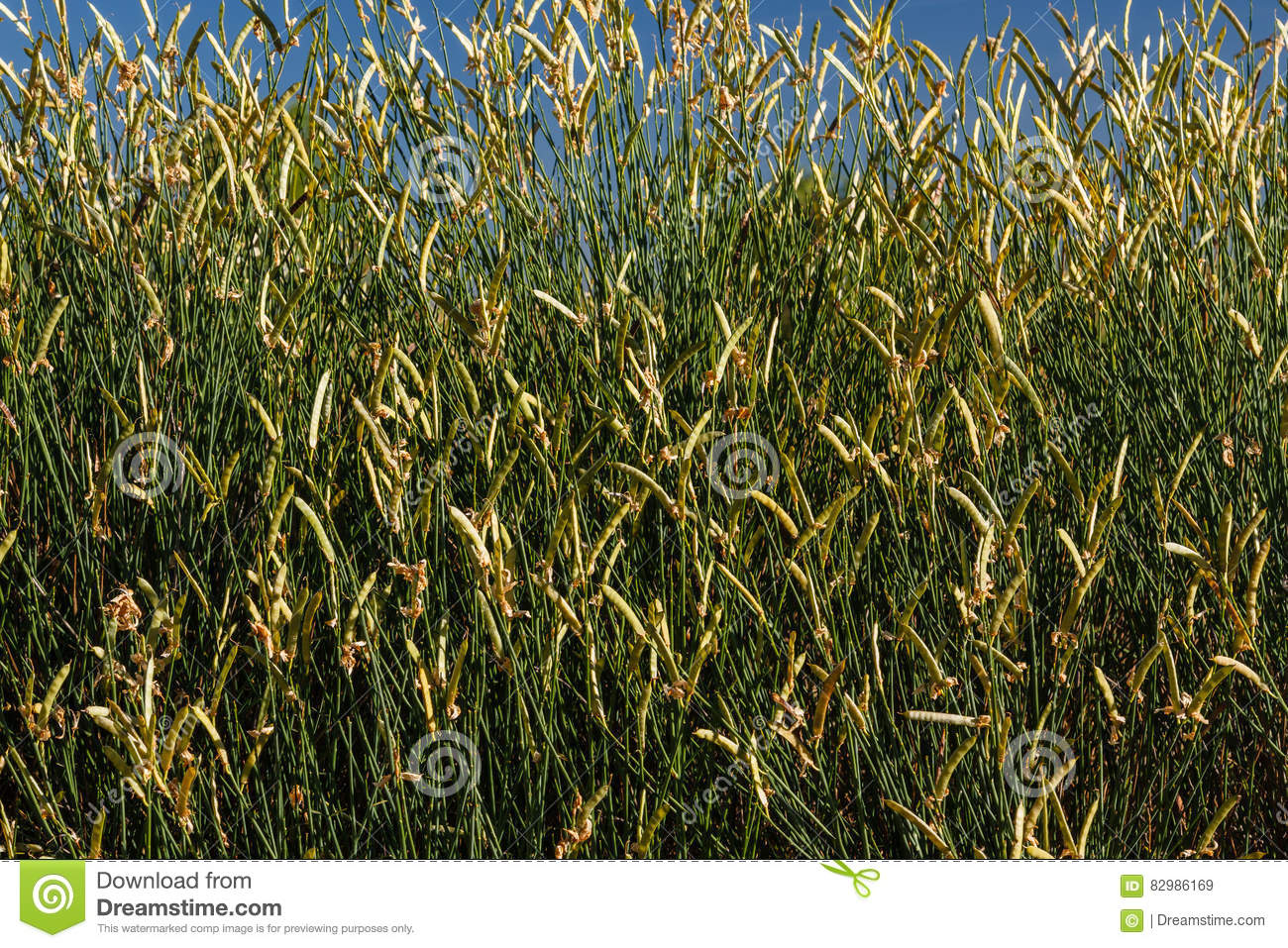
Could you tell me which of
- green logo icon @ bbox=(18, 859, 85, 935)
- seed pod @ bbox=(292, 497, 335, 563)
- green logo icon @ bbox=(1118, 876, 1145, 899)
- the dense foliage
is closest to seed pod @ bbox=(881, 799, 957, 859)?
the dense foliage

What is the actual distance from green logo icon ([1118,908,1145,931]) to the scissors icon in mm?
436

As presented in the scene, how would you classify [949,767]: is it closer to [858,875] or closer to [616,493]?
[858,875]

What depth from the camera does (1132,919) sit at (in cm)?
162

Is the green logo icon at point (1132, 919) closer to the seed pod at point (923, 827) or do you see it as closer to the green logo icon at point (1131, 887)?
the green logo icon at point (1131, 887)

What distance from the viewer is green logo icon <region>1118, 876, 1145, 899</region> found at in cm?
162

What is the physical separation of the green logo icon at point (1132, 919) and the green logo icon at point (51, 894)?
5.77 ft

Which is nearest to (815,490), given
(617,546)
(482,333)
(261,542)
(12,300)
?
(617,546)

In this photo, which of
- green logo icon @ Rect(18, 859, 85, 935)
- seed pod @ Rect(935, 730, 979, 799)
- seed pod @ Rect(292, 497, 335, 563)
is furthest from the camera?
green logo icon @ Rect(18, 859, 85, 935)

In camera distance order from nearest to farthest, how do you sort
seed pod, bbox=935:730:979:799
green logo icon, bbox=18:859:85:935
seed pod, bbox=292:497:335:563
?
seed pod, bbox=292:497:335:563 < seed pod, bbox=935:730:979:799 < green logo icon, bbox=18:859:85:935

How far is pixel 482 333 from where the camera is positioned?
4.67 feet

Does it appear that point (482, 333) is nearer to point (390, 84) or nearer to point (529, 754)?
point (529, 754)

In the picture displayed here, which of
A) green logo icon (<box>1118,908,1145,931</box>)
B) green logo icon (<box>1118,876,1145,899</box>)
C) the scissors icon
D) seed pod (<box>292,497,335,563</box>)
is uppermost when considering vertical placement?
seed pod (<box>292,497,335,563</box>)

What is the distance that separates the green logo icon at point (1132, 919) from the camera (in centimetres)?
162

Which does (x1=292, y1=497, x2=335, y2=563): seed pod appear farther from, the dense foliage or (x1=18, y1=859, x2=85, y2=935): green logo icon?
(x1=18, y1=859, x2=85, y2=935): green logo icon
